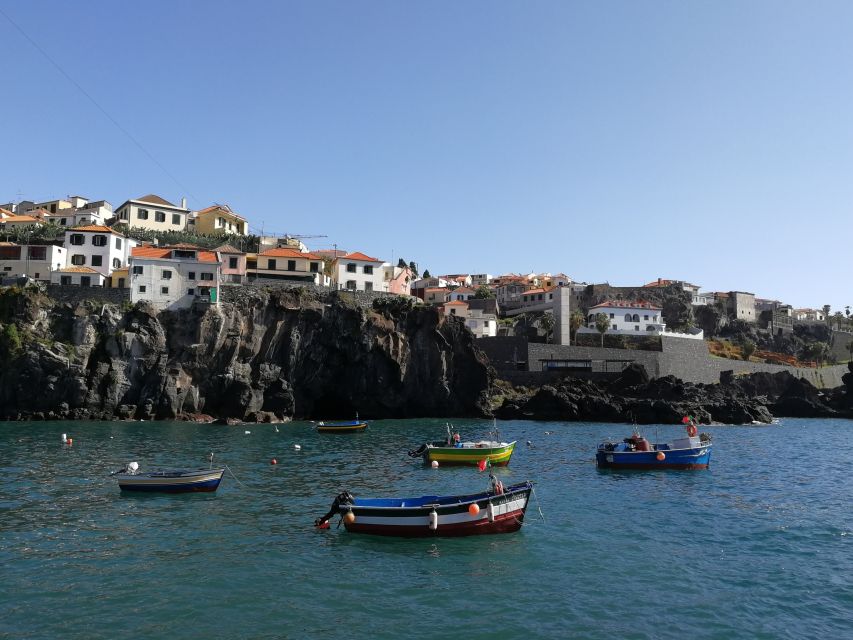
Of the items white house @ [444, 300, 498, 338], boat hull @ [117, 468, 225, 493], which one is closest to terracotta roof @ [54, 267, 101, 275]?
white house @ [444, 300, 498, 338]

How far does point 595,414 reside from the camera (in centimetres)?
7006

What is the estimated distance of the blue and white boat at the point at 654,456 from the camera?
37.9 metres

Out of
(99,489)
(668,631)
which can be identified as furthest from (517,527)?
(99,489)

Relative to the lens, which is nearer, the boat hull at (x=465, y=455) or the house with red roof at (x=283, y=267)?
the boat hull at (x=465, y=455)

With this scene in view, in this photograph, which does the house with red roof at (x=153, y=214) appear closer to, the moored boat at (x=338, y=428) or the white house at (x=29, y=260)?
the white house at (x=29, y=260)

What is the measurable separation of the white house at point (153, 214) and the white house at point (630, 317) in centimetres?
6625

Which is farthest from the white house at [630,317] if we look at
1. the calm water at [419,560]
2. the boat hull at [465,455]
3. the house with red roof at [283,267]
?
the calm water at [419,560]

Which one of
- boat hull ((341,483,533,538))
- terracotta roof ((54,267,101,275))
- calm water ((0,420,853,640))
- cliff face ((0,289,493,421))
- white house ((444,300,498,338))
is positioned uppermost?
terracotta roof ((54,267,101,275))

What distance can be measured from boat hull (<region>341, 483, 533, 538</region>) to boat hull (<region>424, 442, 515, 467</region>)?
1594 centimetres

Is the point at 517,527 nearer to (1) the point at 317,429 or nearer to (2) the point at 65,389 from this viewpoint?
(1) the point at 317,429

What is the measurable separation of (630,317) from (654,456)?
6806 cm

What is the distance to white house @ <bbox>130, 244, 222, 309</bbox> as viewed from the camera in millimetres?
65438

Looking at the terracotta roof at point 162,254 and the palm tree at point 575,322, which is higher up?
the terracotta roof at point 162,254

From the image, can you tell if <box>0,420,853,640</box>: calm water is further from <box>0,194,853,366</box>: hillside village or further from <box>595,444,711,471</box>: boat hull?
<box>0,194,853,366</box>: hillside village
